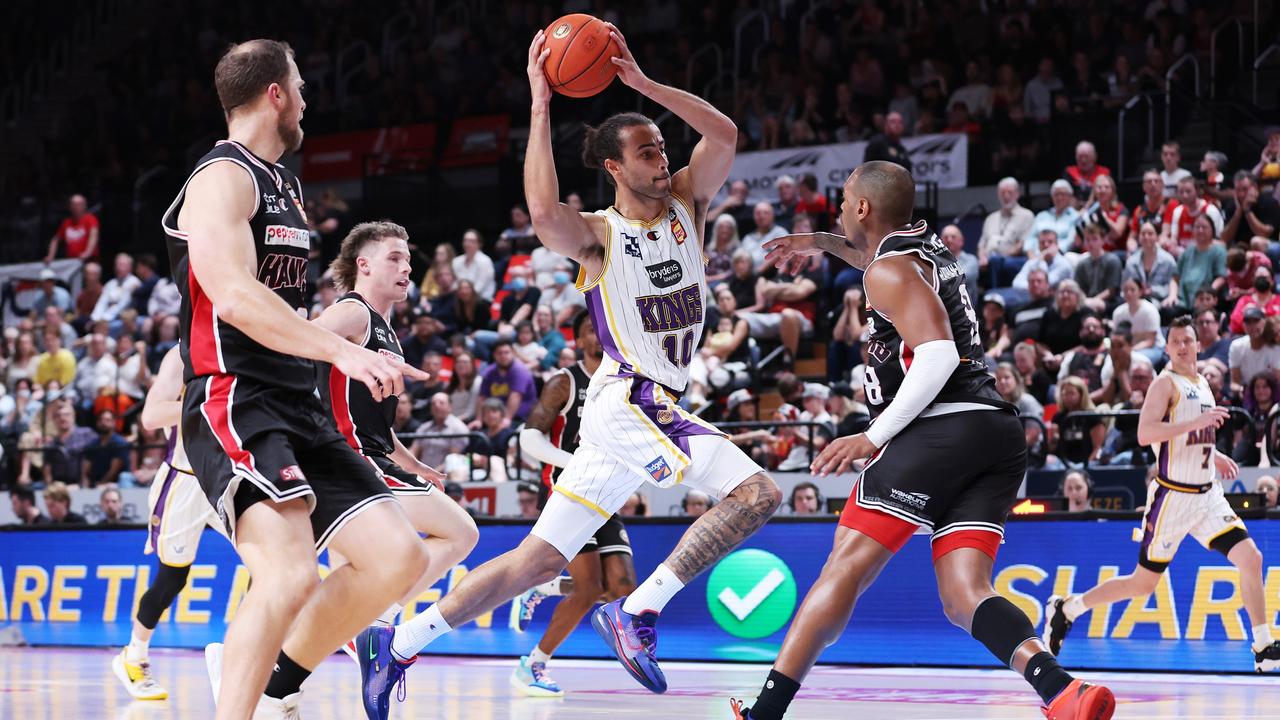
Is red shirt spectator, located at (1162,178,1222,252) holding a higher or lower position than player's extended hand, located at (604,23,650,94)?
lower

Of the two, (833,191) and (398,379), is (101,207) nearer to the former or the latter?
(833,191)

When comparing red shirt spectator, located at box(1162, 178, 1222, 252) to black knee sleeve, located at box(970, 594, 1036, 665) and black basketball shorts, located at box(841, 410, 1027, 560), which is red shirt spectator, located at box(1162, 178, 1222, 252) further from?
black knee sleeve, located at box(970, 594, 1036, 665)

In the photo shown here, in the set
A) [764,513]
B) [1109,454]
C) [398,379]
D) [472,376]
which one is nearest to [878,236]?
[764,513]

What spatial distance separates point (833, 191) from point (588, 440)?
10.9 metres

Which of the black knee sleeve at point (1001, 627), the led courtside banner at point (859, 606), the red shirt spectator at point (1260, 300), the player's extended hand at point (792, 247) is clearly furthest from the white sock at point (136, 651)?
the red shirt spectator at point (1260, 300)

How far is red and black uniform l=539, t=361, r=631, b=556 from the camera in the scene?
880cm

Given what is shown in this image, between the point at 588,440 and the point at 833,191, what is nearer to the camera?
the point at 588,440

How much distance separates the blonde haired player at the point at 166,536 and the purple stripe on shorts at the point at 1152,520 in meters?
5.28

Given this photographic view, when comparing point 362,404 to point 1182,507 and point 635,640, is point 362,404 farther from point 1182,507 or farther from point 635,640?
point 1182,507

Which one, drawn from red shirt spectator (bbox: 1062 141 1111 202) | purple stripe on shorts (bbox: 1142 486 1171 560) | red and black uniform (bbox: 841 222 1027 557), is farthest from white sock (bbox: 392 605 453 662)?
red shirt spectator (bbox: 1062 141 1111 202)

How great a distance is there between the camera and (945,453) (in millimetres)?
5566

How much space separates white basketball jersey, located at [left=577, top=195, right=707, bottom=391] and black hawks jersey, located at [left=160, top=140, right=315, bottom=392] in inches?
82.8

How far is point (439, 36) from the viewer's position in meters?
24.7

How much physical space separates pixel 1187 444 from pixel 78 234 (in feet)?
58.3
